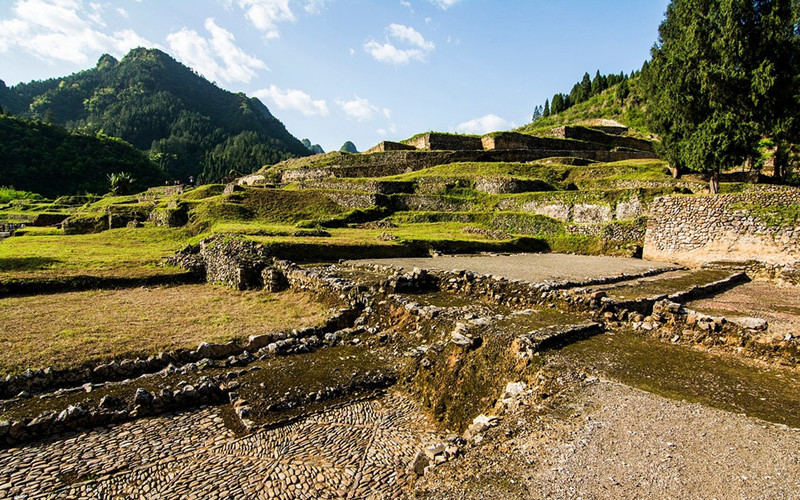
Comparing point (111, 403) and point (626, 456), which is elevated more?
point (626, 456)

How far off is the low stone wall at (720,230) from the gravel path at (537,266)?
1.19 metres

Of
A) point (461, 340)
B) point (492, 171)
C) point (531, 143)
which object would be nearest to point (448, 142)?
Answer: point (531, 143)

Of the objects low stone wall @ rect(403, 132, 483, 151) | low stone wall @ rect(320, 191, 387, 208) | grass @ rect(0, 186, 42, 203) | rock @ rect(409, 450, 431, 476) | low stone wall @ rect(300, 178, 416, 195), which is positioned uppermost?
low stone wall @ rect(403, 132, 483, 151)

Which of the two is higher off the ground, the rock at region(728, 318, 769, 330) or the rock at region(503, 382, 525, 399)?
the rock at region(728, 318, 769, 330)

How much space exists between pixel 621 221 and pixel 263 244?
56.6 ft

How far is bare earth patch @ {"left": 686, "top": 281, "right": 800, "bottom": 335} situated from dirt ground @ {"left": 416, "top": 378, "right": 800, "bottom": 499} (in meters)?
4.33

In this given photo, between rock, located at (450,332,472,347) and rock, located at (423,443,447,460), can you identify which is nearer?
rock, located at (423,443,447,460)

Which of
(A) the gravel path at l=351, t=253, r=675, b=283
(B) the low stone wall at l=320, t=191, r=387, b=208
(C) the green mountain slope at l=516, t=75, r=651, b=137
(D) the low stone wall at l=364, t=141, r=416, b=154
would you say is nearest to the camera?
(A) the gravel path at l=351, t=253, r=675, b=283

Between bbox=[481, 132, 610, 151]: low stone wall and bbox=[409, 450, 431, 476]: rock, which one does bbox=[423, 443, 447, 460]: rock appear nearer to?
bbox=[409, 450, 431, 476]: rock

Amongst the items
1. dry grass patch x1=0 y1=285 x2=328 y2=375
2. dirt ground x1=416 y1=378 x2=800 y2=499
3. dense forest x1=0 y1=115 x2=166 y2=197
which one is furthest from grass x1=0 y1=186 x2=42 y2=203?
dirt ground x1=416 y1=378 x2=800 y2=499

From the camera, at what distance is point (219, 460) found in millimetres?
5559

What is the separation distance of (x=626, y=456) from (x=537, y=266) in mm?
11679

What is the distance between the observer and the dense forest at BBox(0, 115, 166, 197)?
6506 centimetres

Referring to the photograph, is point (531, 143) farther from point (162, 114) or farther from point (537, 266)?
point (162, 114)
